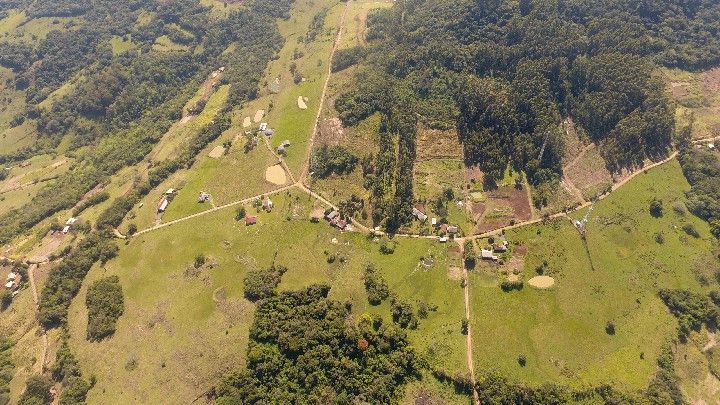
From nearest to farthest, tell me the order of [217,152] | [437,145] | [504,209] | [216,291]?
1. [216,291]
2. [504,209]
3. [437,145]
4. [217,152]

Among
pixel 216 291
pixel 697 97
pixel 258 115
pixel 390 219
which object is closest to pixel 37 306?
pixel 216 291

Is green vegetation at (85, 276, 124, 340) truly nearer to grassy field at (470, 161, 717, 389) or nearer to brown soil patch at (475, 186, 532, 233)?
grassy field at (470, 161, 717, 389)

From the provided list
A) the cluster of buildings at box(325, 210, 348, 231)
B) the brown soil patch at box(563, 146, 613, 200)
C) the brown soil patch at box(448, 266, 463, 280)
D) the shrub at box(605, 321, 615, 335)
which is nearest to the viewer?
the shrub at box(605, 321, 615, 335)

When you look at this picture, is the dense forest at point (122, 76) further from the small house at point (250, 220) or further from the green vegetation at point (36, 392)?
the green vegetation at point (36, 392)

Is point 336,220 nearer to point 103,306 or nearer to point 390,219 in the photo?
point 390,219

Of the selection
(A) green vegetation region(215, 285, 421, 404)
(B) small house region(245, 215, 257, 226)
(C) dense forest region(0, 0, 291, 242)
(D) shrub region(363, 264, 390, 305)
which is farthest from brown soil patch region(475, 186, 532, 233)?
(C) dense forest region(0, 0, 291, 242)

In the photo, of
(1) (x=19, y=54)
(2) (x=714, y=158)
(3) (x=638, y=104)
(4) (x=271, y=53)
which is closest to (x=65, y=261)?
(4) (x=271, y=53)

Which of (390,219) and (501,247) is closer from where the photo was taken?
(501,247)
